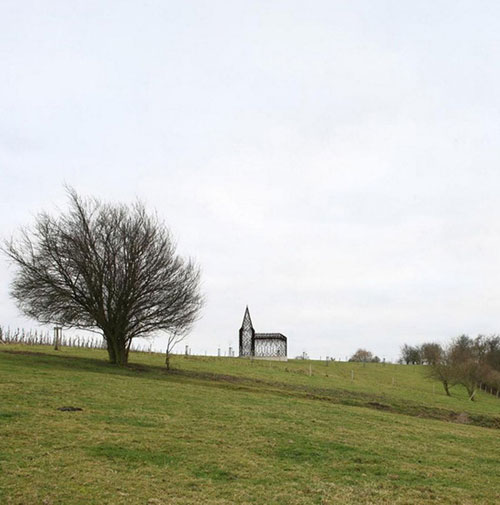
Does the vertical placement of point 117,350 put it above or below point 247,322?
below

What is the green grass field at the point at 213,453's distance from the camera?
1037 cm

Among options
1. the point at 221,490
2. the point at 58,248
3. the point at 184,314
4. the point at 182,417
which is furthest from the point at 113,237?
the point at 221,490

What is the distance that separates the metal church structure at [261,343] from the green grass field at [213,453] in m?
55.8

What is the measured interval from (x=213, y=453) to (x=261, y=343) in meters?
68.4

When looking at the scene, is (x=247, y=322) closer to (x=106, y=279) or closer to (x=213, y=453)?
(x=106, y=279)

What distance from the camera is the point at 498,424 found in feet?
107

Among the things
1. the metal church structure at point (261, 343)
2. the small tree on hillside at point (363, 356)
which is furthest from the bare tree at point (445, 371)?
the small tree on hillside at point (363, 356)

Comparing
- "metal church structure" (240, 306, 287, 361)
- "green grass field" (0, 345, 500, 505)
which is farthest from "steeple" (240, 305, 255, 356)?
"green grass field" (0, 345, 500, 505)

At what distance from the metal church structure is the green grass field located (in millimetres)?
55841

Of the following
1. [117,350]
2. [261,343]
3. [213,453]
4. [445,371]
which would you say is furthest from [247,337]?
[213,453]

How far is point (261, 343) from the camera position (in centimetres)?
8125

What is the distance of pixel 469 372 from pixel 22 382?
52.9 metres

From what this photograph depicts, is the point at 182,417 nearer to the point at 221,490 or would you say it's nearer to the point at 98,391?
the point at 98,391

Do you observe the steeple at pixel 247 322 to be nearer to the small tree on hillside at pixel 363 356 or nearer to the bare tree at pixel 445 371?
the bare tree at pixel 445 371
